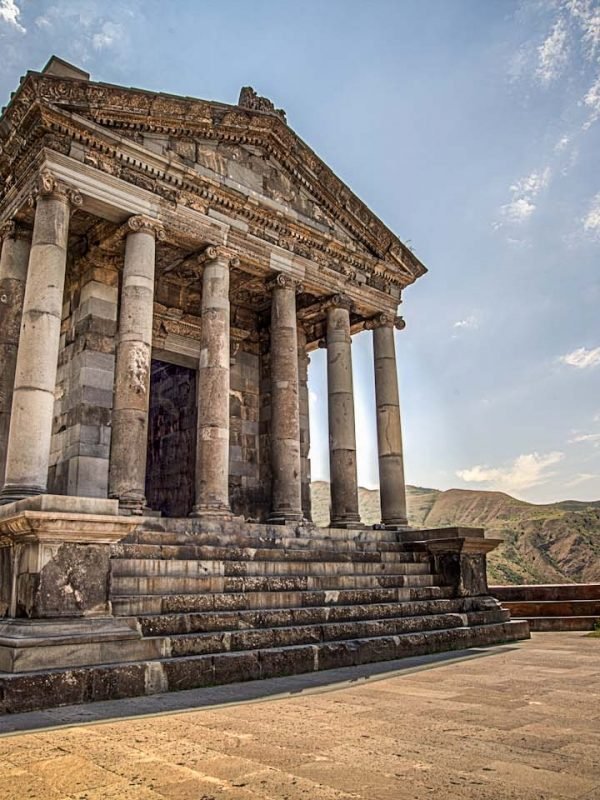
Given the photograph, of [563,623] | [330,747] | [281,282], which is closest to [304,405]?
[281,282]

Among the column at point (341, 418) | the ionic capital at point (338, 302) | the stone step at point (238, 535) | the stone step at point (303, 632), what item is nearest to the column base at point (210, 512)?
the stone step at point (238, 535)

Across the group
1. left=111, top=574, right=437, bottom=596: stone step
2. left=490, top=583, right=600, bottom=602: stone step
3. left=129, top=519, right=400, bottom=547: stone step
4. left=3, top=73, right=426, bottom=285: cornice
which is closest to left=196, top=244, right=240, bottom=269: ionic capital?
left=3, top=73, right=426, bottom=285: cornice

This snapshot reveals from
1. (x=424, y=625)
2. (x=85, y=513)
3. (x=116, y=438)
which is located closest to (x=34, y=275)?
(x=116, y=438)

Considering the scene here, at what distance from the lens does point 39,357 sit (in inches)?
419

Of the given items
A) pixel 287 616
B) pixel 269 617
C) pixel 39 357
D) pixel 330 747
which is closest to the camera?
pixel 330 747

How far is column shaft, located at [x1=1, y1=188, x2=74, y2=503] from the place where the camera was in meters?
10.2

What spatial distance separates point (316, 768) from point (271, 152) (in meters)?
14.6

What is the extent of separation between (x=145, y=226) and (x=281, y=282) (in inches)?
144

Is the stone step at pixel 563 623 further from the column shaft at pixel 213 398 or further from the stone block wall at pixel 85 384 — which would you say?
the stone block wall at pixel 85 384

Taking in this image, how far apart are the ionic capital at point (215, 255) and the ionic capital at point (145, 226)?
108cm

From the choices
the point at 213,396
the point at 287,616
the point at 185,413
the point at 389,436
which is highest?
the point at 185,413

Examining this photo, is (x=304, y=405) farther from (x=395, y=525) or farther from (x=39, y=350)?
(x=39, y=350)

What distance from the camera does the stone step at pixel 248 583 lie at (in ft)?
27.0

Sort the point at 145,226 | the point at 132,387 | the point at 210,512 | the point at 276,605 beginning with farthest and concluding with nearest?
the point at 145,226 < the point at 210,512 < the point at 132,387 < the point at 276,605
